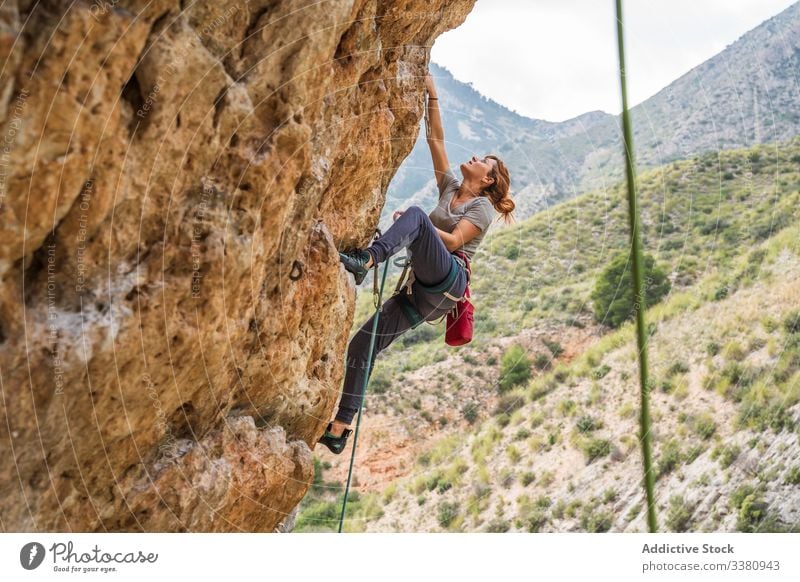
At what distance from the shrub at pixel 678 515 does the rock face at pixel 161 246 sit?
8084 millimetres

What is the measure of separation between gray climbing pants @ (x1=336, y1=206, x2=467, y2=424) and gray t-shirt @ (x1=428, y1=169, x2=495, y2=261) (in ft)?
1.70

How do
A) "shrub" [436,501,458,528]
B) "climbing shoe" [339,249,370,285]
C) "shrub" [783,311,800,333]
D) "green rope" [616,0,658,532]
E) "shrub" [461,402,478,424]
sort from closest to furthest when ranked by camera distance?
"green rope" [616,0,658,532] < "climbing shoe" [339,249,370,285] < "shrub" [783,311,800,333] < "shrub" [436,501,458,528] < "shrub" [461,402,478,424]

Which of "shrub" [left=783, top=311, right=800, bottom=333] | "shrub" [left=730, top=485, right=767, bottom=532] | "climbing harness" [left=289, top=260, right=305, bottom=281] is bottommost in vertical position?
"shrub" [left=730, top=485, right=767, bottom=532]

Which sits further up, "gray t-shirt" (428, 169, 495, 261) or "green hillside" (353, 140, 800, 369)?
"green hillside" (353, 140, 800, 369)

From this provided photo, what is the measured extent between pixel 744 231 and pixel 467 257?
13825mm

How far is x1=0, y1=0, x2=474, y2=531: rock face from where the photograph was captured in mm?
3463

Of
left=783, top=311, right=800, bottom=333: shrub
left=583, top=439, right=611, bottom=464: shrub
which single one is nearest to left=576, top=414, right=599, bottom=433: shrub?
left=583, top=439, right=611, bottom=464: shrub

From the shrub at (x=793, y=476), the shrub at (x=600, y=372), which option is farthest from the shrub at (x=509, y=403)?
the shrub at (x=793, y=476)

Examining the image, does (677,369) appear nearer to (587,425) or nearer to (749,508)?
(587,425)

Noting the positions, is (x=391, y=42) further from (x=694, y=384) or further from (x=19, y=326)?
(x=694, y=384)

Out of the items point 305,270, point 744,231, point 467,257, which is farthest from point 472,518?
point 305,270

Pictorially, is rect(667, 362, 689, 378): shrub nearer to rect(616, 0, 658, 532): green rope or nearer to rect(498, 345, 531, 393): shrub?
rect(498, 345, 531, 393): shrub

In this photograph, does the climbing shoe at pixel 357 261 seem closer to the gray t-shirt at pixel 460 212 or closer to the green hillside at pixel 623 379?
the gray t-shirt at pixel 460 212

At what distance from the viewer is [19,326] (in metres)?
3.53
